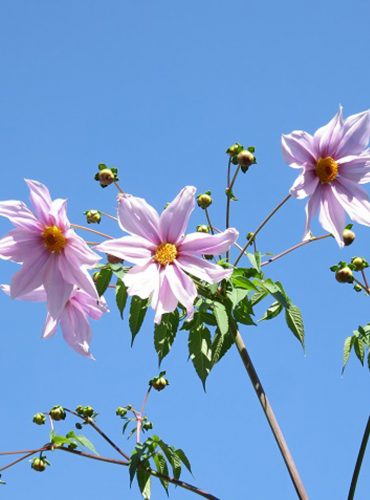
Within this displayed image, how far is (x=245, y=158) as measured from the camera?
2.64 metres

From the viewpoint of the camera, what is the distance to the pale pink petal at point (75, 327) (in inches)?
104

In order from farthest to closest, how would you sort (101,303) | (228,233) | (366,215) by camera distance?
(366,215), (101,303), (228,233)

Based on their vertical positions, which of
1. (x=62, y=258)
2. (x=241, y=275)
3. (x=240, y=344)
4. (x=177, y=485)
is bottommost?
(x=177, y=485)

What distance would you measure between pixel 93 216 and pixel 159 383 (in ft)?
3.30

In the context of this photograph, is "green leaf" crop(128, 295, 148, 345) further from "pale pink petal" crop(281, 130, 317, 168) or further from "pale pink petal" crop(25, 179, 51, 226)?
"pale pink petal" crop(281, 130, 317, 168)

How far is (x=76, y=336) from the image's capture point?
8.70 ft

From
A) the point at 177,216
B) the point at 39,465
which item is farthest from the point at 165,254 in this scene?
the point at 39,465

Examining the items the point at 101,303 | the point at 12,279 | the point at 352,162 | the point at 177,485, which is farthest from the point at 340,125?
the point at 177,485

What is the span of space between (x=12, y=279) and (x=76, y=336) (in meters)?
0.33

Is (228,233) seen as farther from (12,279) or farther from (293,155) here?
(12,279)

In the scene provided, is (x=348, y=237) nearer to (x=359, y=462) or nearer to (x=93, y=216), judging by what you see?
Result: (x=359, y=462)

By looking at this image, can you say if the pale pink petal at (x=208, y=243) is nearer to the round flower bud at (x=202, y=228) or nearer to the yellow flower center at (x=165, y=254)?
the yellow flower center at (x=165, y=254)

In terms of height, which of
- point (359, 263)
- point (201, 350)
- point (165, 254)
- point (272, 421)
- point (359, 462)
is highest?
point (359, 263)

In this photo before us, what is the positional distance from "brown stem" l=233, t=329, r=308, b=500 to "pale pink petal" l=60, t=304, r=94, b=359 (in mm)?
529
